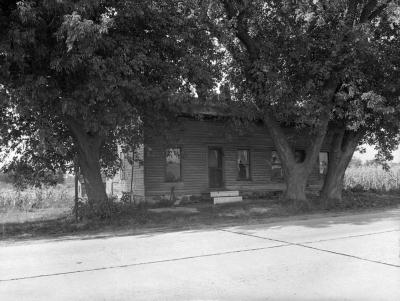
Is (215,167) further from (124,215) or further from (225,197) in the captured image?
(124,215)

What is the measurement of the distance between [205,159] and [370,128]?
7.54m

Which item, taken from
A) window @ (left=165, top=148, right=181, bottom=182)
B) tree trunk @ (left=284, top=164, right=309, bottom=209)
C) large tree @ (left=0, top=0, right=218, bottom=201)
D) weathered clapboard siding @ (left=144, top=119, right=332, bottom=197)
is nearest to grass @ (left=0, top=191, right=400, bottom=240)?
tree trunk @ (left=284, top=164, right=309, bottom=209)

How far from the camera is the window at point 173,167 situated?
2120 cm

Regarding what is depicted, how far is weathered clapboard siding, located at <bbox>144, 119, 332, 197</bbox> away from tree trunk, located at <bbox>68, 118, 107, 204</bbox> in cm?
387

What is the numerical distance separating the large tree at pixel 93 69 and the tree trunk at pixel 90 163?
0.11 ft

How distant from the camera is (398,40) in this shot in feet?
61.7

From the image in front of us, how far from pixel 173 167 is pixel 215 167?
2.41 meters

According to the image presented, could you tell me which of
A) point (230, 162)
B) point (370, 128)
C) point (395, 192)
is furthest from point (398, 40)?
point (395, 192)

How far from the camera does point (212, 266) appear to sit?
26.1ft

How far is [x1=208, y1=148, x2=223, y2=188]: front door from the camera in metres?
22.6

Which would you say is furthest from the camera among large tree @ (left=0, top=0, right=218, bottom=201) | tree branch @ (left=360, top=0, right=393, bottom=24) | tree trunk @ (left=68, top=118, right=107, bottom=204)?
tree branch @ (left=360, top=0, right=393, bottom=24)

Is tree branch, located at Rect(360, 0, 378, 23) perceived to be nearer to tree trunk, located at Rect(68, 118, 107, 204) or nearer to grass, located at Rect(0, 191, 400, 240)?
grass, located at Rect(0, 191, 400, 240)

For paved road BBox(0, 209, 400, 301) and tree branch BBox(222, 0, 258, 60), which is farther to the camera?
tree branch BBox(222, 0, 258, 60)

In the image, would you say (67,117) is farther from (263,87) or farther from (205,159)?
(205,159)
